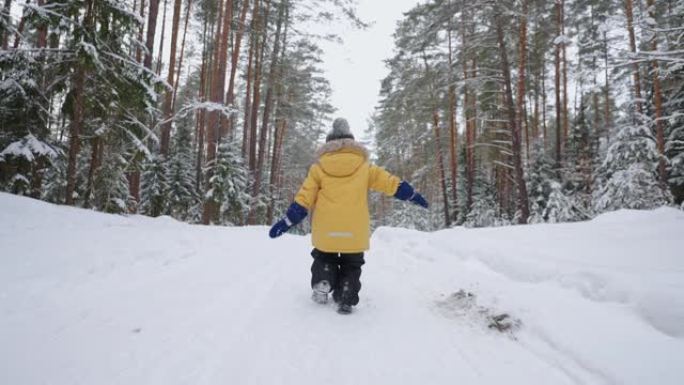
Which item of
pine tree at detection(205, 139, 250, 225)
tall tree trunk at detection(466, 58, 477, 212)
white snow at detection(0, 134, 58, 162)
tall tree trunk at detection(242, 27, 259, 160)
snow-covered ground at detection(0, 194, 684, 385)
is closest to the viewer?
snow-covered ground at detection(0, 194, 684, 385)

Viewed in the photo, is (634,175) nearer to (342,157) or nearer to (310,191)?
(342,157)

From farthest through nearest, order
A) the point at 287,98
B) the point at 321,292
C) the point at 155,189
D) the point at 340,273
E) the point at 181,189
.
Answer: the point at 287,98 → the point at 181,189 → the point at 155,189 → the point at 340,273 → the point at 321,292

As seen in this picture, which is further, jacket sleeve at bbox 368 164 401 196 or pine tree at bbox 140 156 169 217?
pine tree at bbox 140 156 169 217

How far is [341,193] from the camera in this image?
3.10m

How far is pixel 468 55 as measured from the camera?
1247 centimetres

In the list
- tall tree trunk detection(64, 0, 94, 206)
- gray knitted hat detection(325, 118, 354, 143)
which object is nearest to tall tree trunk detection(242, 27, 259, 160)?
tall tree trunk detection(64, 0, 94, 206)

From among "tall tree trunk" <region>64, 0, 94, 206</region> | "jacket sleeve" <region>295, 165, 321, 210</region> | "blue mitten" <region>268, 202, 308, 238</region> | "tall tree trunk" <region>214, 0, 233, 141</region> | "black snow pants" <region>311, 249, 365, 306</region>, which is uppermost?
"tall tree trunk" <region>214, 0, 233, 141</region>

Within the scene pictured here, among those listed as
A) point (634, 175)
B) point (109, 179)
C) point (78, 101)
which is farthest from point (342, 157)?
point (634, 175)

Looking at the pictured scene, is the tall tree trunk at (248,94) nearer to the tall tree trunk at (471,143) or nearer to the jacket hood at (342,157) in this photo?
the tall tree trunk at (471,143)

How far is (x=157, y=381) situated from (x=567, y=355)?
2214 millimetres

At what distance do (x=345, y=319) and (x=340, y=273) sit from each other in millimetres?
531

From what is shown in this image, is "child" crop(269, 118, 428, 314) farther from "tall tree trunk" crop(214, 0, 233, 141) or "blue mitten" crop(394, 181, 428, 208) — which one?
"tall tree trunk" crop(214, 0, 233, 141)

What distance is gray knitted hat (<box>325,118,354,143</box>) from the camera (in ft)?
10.7

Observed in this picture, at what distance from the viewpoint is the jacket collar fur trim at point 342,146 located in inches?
124
